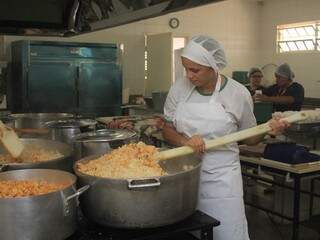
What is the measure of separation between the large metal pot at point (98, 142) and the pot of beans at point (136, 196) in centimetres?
26

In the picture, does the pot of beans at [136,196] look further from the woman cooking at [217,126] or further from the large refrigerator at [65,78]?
the large refrigerator at [65,78]

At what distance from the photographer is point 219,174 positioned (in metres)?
1.76

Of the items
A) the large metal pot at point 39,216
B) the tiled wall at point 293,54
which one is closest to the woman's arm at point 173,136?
the large metal pot at point 39,216

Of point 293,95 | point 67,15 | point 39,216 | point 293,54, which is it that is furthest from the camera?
point 293,54

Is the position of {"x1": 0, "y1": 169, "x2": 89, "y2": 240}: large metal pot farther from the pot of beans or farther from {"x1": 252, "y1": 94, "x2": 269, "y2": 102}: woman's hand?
{"x1": 252, "y1": 94, "x2": 269, "y2": 102}: woman's hand

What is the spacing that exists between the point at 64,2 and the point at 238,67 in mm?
5196

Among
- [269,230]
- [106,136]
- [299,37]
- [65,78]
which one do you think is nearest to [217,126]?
[106,136]

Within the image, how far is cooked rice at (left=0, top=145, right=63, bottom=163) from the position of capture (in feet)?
4.77

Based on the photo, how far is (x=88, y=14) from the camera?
2.11 metres

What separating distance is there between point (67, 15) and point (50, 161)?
123cm

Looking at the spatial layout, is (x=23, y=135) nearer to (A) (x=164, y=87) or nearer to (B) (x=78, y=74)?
(B) (x=78, y=74)

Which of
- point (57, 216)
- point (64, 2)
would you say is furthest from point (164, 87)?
point (57, 216)

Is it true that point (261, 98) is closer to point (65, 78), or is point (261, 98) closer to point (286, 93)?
point (286, 93)

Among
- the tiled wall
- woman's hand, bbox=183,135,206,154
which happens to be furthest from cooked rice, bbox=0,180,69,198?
the tiled wall
